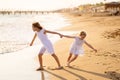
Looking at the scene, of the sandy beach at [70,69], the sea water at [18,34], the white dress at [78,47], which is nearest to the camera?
the sandy beach at [70,69]

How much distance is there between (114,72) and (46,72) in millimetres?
1716

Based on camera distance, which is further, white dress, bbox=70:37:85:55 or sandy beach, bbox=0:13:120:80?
white dress, bbox=70:37:85:55

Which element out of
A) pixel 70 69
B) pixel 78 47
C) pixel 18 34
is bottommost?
pixel 70 69

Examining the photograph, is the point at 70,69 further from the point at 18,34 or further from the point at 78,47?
the point at 18,34

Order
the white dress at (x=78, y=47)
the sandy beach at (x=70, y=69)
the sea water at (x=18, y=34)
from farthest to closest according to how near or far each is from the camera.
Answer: the sea water at (x=18, y=34), the white dress at (x=78, y=47), the sandy beach at (x=70, y=69)

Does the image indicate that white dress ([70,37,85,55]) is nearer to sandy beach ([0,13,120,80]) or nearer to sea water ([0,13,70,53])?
sandy beach ([0,13,120,80])

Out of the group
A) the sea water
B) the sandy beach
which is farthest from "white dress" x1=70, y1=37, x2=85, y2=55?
the sea water

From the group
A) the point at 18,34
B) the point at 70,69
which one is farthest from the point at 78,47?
the point at 18,34

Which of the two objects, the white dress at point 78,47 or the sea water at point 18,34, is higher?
the white dress at point 78,47

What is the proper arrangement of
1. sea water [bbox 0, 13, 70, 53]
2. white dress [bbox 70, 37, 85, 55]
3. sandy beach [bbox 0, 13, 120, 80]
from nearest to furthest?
sandy beach [bbox 0, 13, 120, 80]
white dress [bbox 70, 37, 85, 55]
sea water [bbox 0, 13, 70, 53]

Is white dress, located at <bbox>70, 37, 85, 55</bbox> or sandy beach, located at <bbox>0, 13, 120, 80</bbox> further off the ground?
white dress, located at <bbox>70, 37, 85, 55</bbox>

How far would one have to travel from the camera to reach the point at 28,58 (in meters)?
9.23

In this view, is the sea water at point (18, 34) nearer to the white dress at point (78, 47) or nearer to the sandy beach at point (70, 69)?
the sandy beach at point (70, 69)

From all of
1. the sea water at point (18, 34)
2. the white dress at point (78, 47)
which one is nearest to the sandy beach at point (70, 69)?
the white dress at point (78, 47)
